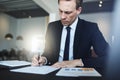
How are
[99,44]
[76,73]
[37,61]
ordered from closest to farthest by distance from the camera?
1. [76,73]
2. [37,61]
3. [99,44]

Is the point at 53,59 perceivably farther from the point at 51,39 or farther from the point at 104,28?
the point at 104,28

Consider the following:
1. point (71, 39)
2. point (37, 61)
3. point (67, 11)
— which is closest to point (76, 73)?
point (37, 61)

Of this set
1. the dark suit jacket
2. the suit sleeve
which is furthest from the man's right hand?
the suit sleeve

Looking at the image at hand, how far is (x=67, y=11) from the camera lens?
1.75 metres

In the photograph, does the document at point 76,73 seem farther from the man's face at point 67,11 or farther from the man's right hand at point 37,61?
the man's face at point 67,11

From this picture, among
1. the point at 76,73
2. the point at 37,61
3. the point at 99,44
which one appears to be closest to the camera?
the point at 76,73

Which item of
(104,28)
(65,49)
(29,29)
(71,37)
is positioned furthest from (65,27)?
(29,29)

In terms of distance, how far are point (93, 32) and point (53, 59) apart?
19.7 inches

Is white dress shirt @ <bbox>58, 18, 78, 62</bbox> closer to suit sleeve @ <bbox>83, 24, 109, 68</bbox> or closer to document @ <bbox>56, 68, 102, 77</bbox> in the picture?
suit sleeve @ <bbox>83, 24, 109, 68</bbox>

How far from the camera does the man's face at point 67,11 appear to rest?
5.69ft

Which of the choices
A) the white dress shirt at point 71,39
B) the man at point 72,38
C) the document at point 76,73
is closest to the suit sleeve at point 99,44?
the man at point 72,38

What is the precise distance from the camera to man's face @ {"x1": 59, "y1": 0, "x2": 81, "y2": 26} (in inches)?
68.2

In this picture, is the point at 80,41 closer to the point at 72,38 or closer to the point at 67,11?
the point at 72,38

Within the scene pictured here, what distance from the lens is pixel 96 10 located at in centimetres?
493
